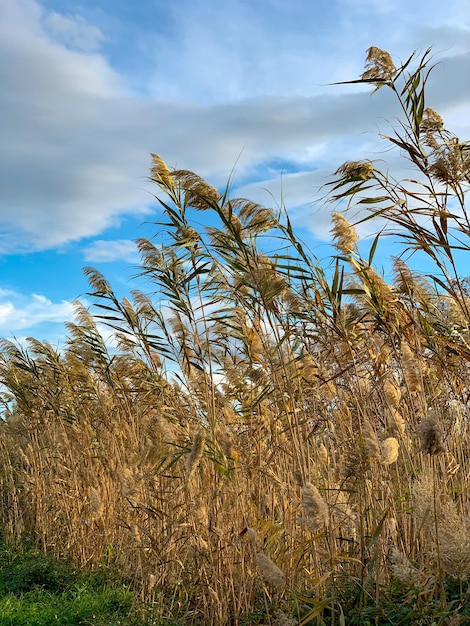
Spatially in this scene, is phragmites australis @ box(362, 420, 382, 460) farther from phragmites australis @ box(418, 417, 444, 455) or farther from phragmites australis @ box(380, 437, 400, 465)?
phragmites australis @ box(418, 417, 444, 455)

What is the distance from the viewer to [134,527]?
16.4 ft

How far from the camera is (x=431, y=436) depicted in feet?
9.66

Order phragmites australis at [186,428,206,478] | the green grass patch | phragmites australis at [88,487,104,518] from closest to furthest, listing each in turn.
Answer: phragmites australis at [186,428,206,478] < the green grass patch < phragmites australis at [88,487,104,518]

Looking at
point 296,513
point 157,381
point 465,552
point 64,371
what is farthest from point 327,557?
point 64,371

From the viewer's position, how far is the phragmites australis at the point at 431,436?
9.62ft

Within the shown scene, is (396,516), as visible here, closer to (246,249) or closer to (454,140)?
(246,249)

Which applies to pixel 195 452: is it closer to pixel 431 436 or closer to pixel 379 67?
pixel 431 436

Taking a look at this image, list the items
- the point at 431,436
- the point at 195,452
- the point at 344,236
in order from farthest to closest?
the point at 344,236 < the point at 195,452 < the point at 431,436

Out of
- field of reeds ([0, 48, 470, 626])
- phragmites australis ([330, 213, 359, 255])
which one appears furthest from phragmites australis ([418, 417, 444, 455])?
phragmites australis ([330, 213, 359, 255])

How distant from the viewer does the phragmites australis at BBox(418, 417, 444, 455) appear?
2.93 meters

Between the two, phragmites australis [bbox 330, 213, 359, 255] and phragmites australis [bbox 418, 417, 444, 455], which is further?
phragmites australis [bbox 330, 213, 359, 255]

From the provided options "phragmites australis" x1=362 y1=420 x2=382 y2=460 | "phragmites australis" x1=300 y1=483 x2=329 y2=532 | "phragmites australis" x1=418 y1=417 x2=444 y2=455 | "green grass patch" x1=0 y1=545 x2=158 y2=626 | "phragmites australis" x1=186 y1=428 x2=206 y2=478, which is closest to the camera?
"phragmites australis" x1=300 y1=483 x2=329 y2=532

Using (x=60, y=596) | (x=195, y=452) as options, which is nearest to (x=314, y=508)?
(x=195, y=452)

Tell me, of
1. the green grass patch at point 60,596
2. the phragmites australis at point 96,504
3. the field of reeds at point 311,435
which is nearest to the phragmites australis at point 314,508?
the field of reeds at point 311,435
